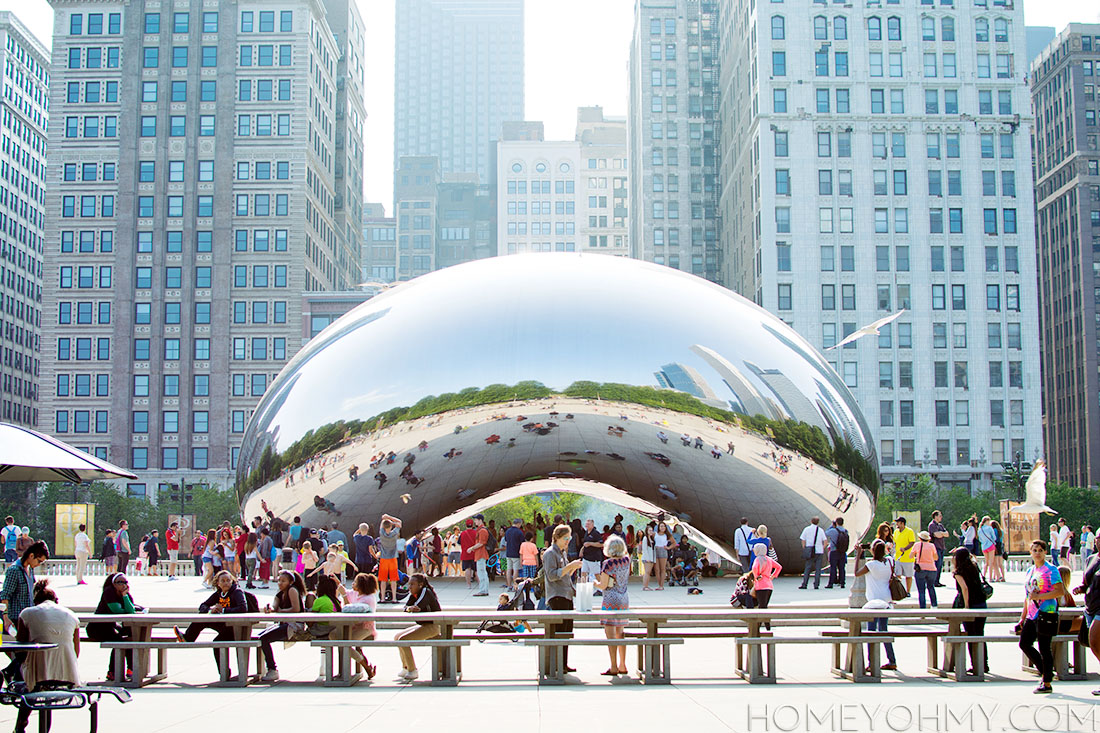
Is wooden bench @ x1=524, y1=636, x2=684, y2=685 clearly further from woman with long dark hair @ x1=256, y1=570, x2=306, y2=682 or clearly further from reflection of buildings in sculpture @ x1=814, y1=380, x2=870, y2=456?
reflection of buildings in sculpture @ x1=814, y1=380, x2=870, y2=456

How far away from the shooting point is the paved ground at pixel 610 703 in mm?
8438

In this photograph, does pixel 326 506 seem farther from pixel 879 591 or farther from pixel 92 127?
pixel 92 127

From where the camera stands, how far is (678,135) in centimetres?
11288

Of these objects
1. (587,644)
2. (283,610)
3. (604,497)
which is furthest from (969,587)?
(604,497)

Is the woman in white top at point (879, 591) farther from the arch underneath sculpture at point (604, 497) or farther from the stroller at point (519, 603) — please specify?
the arch underneath sculpture at point (604, 497)

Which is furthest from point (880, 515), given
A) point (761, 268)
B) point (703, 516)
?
point (703, 516)

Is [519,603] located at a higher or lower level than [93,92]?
Answer: lower

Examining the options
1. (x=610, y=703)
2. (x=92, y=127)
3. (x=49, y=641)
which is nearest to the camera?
(x=49, y=641)

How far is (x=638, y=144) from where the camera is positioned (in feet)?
387

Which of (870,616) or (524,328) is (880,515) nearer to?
(524,328)

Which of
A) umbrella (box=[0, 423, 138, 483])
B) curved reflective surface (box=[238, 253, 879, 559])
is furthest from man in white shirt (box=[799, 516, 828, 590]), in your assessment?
umbrella (box=[0, 423, 138, 483])

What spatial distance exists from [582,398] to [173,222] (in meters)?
70.6

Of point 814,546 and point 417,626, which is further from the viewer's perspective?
point 814,546

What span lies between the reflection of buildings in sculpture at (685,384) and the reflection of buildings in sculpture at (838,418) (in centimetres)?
220
